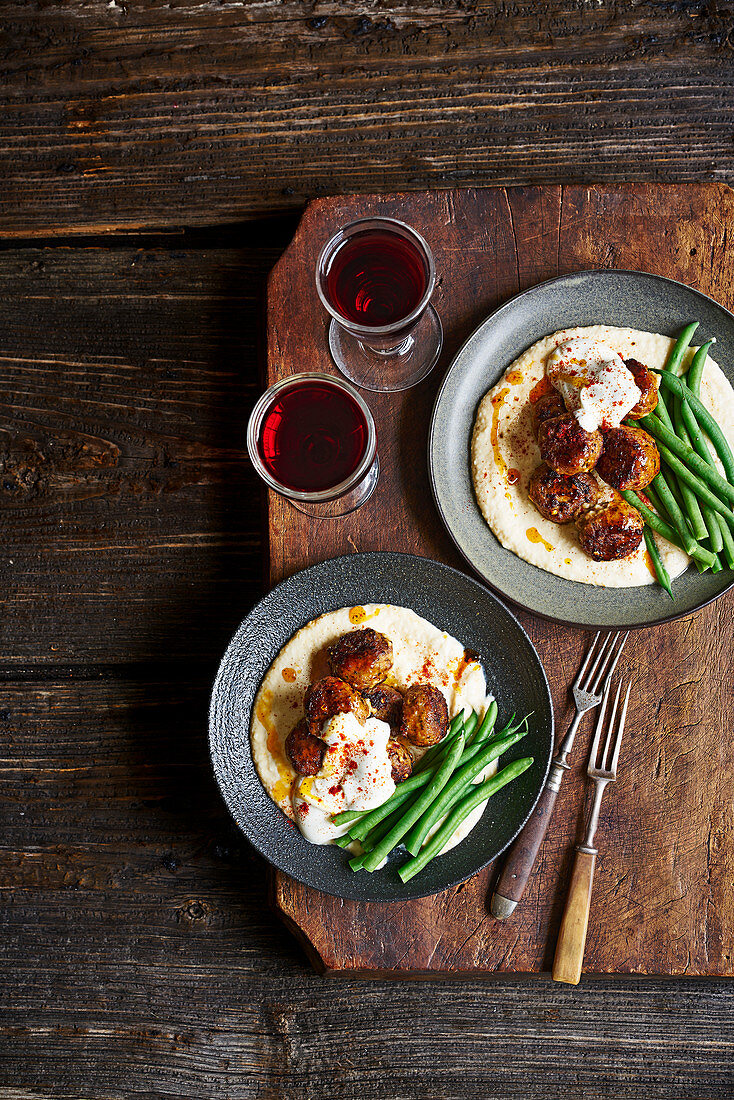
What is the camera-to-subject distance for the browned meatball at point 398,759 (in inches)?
79.7

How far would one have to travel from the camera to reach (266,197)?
2564mm

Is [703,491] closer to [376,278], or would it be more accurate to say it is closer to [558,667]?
[558,667]

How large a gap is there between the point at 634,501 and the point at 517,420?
40 centimetres

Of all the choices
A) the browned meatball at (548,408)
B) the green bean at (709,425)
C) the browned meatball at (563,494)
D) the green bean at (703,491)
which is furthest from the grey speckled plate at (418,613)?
the green bean at (709,425)

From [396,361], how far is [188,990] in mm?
2099

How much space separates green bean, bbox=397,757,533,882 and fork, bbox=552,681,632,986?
25 centimetres

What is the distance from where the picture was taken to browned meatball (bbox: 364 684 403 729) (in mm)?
2086

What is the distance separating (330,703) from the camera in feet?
6.57

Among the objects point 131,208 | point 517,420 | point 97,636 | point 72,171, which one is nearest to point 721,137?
point 517,420

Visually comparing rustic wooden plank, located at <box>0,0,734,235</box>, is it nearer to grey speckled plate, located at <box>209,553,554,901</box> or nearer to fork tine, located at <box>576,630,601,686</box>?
grey speckled plate, located at <box>209,553,554,901</box>

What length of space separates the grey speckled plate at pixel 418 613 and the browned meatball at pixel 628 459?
0.47 metres

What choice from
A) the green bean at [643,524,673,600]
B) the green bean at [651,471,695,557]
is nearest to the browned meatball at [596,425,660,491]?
the green bean at [651,471,695,557]

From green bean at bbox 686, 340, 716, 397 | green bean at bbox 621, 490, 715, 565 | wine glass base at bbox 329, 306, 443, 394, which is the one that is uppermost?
wine glass base at bbox 329, 306, 443, 394

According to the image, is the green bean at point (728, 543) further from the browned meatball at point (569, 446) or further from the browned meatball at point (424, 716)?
the browned meatball at point (424, 716)
